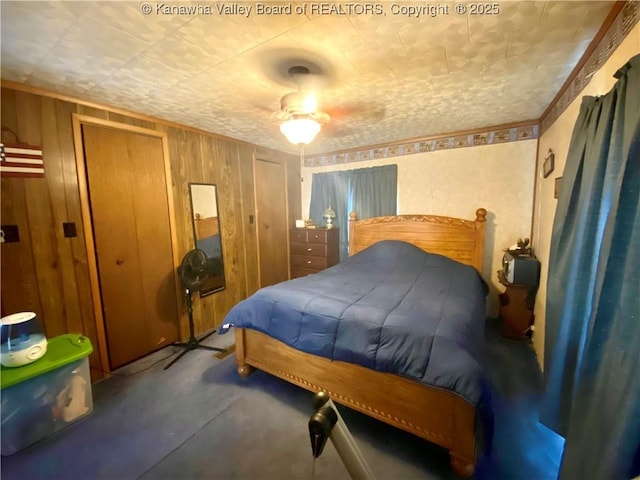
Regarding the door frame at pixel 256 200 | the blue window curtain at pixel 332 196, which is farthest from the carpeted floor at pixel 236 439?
the blue window curtain at pixel 332 196

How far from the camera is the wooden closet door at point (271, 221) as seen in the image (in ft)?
12.7

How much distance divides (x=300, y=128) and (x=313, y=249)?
2324 millimetres

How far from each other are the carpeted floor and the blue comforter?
506mm

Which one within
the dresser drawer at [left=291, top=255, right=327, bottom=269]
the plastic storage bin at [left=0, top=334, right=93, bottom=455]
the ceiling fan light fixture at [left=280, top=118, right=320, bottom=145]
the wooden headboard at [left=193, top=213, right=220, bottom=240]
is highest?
the ceiling fan light fixture at [left=280, top=118, right=320, bottom=145]

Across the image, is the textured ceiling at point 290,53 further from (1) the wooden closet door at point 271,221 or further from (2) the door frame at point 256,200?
(1) the wooden closet door at point 271,221

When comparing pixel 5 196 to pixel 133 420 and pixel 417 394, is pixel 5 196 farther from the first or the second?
pixel 417 394

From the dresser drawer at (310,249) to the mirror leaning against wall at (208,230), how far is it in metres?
1.25

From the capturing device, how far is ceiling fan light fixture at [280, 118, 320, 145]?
1.98 m

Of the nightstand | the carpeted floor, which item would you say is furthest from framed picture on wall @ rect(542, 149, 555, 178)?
the carpeted floor

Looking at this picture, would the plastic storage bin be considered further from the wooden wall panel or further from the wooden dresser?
the wooden dresser

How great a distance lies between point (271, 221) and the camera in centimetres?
407

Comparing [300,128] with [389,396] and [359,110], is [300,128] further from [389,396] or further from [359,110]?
[389,396]

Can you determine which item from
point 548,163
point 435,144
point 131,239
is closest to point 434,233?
point 435,144

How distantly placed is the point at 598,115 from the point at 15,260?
361cm
